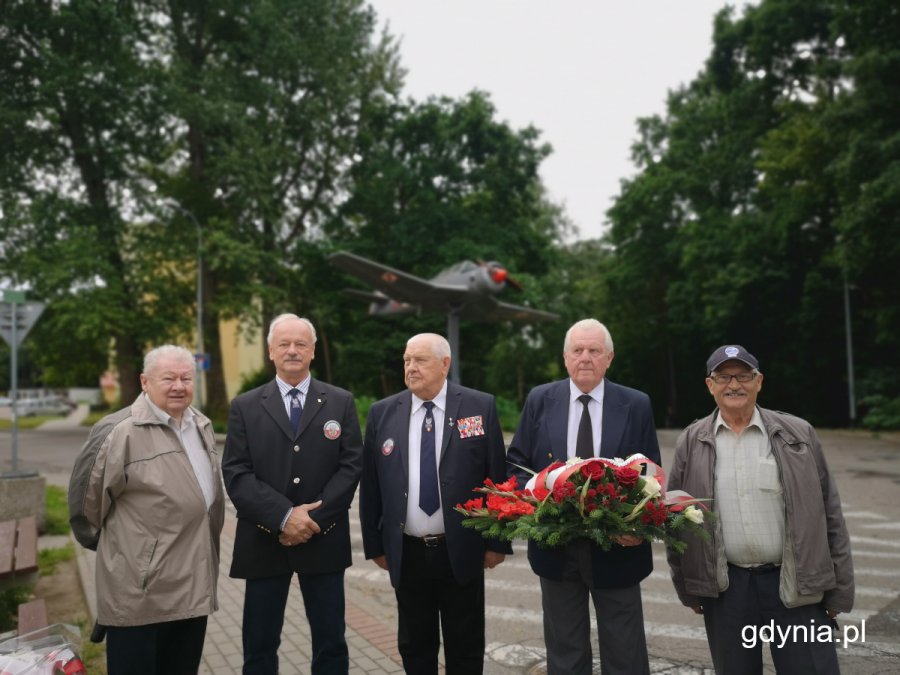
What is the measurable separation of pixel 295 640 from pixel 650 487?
308cm

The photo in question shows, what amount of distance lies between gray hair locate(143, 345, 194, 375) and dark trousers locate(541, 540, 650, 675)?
6.42 ft

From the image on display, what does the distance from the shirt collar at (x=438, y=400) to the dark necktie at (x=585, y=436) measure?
2.21ft

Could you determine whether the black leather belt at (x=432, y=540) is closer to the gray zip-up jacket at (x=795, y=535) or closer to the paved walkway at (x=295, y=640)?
the gray zip-up jacket at (x=795, y=535)

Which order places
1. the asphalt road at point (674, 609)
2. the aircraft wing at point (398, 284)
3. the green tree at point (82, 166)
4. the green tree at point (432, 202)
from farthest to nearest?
1. the green tree at point (432, 202)
2. the green tree at point (82, 166)
3. the aircraft wing at point (398, 284)
4. the asphalt road at point (674, 609)

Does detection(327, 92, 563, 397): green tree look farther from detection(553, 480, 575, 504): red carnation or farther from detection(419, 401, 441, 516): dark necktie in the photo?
detection(553, 480, 575, 504): red carnation

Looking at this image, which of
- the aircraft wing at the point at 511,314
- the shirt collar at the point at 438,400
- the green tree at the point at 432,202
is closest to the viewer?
the shirt collar at the point at 438,400

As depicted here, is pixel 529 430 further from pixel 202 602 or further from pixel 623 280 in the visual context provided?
pixel 623 280

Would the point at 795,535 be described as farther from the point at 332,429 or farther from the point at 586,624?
the point at 332,429

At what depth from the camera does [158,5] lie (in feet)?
78.1

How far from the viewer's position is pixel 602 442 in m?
3.17

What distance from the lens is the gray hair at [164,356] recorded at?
3145 mm

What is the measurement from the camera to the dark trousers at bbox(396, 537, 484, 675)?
3.31 meters

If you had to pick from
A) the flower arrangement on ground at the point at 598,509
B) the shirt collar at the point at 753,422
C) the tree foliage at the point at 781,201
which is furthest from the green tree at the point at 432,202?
the flower arrangement on ground at the point at 598,509

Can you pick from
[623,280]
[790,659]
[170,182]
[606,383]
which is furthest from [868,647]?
[623,280]
